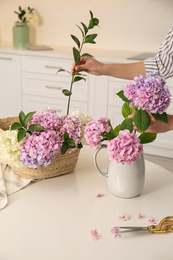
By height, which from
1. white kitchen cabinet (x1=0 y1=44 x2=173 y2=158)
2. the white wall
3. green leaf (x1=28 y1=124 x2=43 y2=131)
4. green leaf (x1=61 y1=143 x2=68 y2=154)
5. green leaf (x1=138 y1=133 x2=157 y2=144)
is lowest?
white kitchen cabinet (x1=0 y1=44 x2=173 y2=158)

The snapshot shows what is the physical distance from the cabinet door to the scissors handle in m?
2.78

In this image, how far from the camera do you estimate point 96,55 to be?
338cm

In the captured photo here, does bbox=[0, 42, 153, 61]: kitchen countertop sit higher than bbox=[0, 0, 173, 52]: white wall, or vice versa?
bbox=[0, 0, 173, 52]: white wall

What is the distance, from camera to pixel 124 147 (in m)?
1.13

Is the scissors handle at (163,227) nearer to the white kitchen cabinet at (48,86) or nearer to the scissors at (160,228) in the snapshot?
the scissors at (160,228)

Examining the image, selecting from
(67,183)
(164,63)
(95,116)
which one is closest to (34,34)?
(95,116)

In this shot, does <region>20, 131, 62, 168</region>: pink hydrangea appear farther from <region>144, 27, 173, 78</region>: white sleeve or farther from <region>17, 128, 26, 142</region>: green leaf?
<region>144, 27, 173, 78</region>: white sleeve

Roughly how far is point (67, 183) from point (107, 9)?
105 inches

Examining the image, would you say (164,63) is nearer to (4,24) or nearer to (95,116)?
(95,116)

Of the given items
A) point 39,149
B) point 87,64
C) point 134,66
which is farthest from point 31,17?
point 39,149

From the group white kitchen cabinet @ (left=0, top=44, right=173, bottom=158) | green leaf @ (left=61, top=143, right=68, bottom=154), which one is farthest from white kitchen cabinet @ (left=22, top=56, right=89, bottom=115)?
green leaf @ (left=61, top=143, right=68, bottom=154)

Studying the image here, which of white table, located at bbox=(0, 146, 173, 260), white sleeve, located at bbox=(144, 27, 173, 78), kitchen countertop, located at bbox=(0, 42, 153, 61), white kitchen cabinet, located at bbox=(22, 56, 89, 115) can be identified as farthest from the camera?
white kitchen cabinet, located at bbox=(22, 56, 89, 115)

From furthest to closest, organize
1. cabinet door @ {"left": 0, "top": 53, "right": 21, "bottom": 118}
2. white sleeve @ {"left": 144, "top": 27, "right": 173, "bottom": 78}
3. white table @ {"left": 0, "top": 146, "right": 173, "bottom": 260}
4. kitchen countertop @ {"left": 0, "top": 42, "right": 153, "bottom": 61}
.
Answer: cabinet door @ {"left": 0, "top": 53, "right": 21, "bottom": 118}, kitchen countertop @ {"left": 0, "top": 42, "right": 153, "bottom": 61}, white sleeve @ {"left": 144, "top": 27, "right": 173, "bottom": 78}, white table @ {"left": 0, "top": 146, "right": 173, "bottom": 260}

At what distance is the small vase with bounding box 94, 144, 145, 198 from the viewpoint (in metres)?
Answer: 1.23
